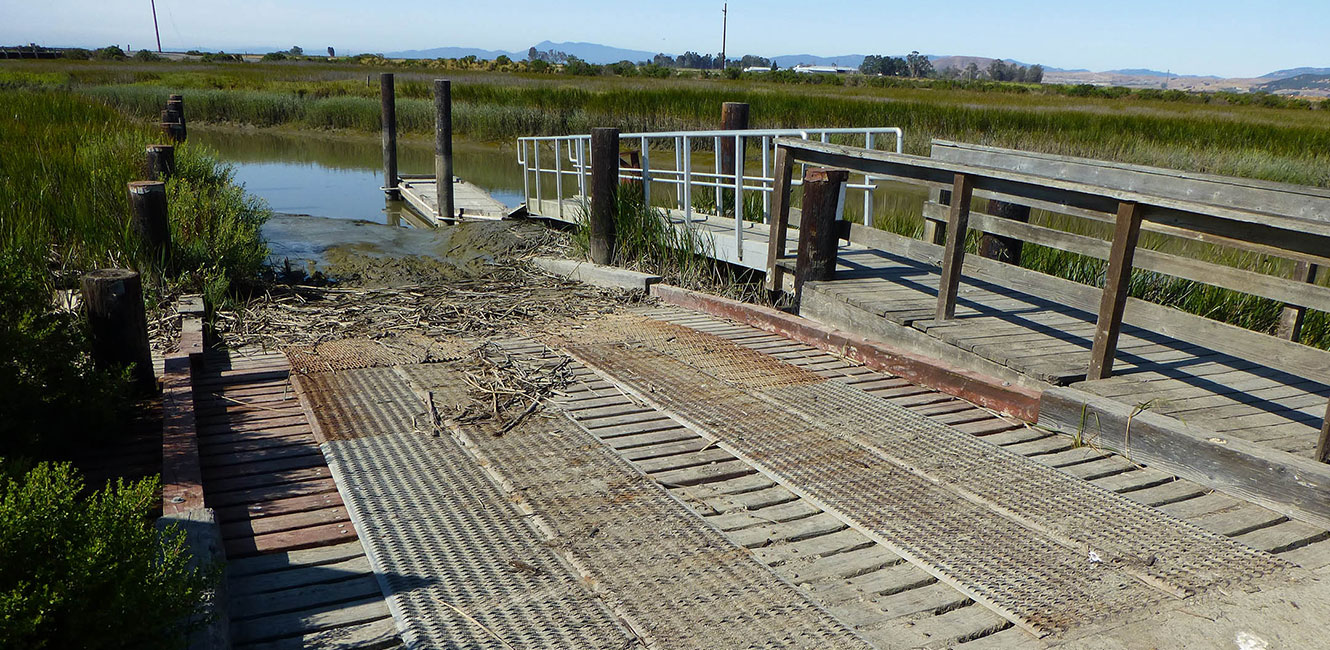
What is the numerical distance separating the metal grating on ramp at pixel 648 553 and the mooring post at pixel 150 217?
3.93 meters

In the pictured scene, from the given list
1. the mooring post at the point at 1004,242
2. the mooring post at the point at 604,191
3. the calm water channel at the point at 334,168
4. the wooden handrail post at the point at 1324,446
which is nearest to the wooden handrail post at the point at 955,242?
the mooring post at the point at 1004,242

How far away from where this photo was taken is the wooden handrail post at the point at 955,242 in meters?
5.51

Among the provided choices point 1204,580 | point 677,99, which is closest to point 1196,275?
point 1204,580

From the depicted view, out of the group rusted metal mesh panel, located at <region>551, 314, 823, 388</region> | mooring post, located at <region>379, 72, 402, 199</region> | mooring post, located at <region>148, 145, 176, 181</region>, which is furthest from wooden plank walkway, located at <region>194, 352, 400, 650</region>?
mooring post, located at <region>379, 72, 402, 199</region>

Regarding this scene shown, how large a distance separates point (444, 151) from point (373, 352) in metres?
9.08

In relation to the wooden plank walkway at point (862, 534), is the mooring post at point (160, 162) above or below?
above

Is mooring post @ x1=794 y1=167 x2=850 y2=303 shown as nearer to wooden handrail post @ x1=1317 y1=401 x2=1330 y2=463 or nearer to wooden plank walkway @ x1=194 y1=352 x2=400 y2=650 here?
wooden handrail post @ x1=1317 y1=401 x2=1330 y2=463

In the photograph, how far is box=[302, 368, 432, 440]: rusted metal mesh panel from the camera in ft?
15.0

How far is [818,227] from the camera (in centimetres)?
678

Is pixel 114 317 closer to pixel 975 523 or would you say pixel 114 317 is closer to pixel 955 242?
pixel 975 523

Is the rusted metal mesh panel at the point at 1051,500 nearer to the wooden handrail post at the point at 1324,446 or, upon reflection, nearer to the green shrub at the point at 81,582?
the wooden handrail post at the point at 1324,446

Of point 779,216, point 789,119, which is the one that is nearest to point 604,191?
point 779,216

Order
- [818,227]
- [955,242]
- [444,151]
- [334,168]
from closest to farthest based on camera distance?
[955,242], [818,227], [444,151], [334,168]

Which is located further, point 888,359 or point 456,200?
point 456,200
